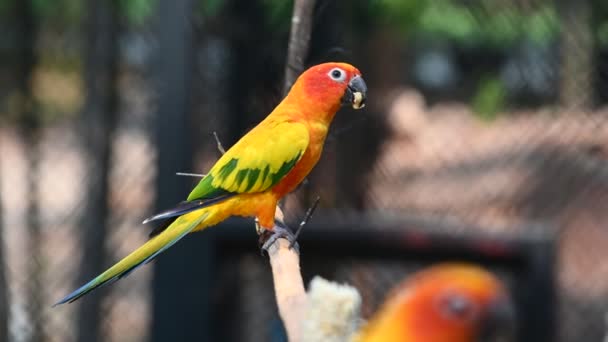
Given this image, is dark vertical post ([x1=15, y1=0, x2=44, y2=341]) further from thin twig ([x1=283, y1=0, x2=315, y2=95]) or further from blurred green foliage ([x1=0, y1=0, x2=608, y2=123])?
thin twig ([x1=283, y1=0, x2=315, y2=95])

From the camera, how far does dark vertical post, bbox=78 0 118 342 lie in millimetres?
Answer: 3061

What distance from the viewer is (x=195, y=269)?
99.4 inches

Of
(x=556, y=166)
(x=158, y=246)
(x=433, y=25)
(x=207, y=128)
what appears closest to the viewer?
(x=158, y=246)

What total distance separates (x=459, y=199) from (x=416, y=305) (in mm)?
2884

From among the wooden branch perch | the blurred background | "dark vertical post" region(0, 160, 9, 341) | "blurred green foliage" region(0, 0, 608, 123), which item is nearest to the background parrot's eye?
the wooden branch perch

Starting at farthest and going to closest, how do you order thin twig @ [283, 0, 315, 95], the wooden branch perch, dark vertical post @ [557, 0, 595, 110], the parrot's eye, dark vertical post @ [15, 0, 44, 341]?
dark vertical post @ [15, 0, 44, 341], dark vertical post @ [557, 0, 595, 110], thin twig @ [283, 0, 315, 95], the wooden branch perch, the parrot's eye

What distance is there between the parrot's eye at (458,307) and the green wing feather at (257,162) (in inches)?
10.9

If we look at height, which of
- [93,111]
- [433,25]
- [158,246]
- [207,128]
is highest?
[433,25]

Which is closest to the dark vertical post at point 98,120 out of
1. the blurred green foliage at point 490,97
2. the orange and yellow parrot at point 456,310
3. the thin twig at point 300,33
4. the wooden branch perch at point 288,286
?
the blurred green foliage at point 490,97

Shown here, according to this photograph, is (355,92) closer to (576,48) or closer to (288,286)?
(288,286)

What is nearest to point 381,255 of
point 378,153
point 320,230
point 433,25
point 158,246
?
point 320,230

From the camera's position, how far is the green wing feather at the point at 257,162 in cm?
70

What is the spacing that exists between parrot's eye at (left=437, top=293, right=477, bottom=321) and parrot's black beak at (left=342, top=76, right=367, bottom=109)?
0.22 meters

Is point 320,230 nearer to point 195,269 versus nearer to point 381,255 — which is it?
point 381,255
